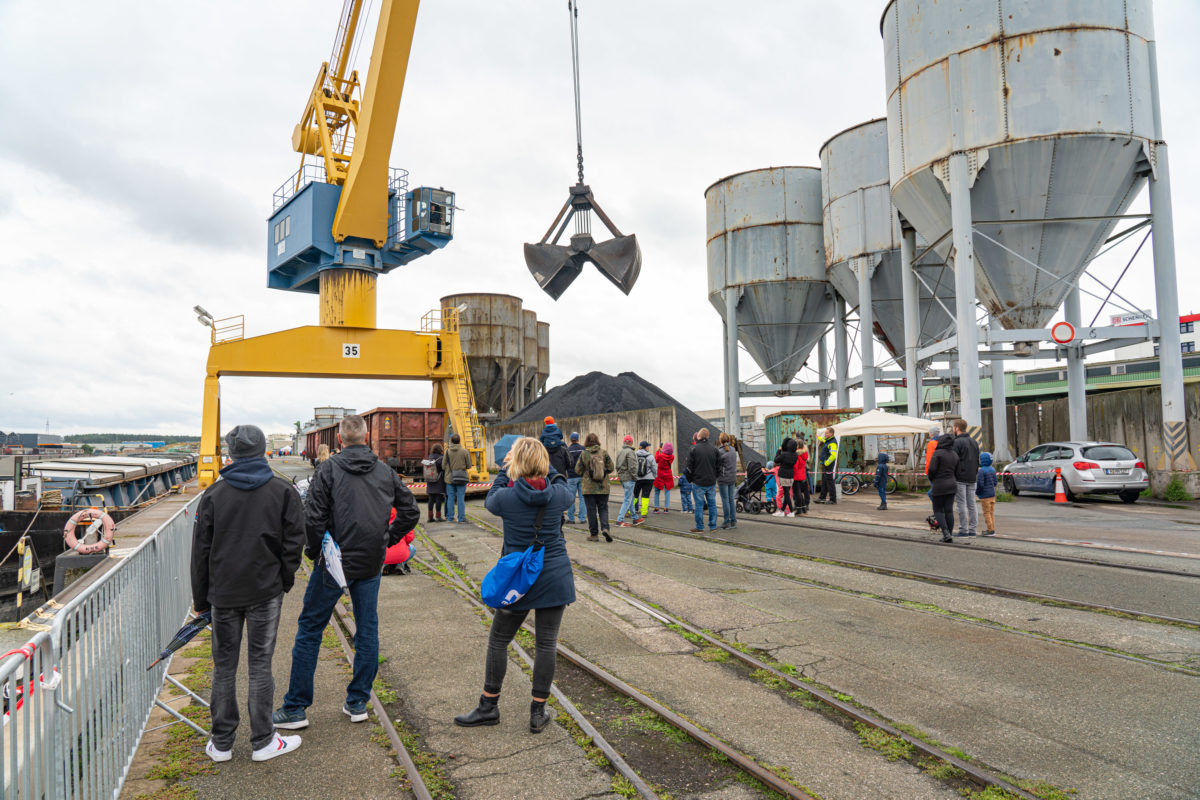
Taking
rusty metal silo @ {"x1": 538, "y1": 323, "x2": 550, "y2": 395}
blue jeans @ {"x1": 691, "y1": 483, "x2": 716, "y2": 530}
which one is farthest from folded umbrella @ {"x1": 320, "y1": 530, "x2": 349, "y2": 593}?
rusty metal silo @ {"x1": 538, "y1": 323, "x2": 550, "y2": 395}

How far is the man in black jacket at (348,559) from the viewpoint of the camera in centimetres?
446

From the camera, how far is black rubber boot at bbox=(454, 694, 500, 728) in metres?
4.49

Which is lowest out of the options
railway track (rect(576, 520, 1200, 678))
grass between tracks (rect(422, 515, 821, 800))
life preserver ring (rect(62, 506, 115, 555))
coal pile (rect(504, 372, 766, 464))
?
grass between tracks (rect(422, 515, 821, 800))

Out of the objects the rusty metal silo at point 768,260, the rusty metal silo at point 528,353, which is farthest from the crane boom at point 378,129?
the rusty metal silo at point 528,353

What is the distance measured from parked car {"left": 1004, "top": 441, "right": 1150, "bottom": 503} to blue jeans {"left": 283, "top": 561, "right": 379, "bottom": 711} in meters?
17.0

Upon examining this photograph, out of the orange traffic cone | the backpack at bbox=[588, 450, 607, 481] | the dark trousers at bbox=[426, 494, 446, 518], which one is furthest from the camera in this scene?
the orange traffic cone

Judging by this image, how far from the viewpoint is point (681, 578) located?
884cm

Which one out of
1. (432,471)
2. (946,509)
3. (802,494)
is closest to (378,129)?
(432,471)

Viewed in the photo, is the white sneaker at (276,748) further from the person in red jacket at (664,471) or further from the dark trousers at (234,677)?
the person in red jacket at (664,471)

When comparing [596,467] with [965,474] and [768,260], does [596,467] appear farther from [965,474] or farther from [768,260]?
[768,260]

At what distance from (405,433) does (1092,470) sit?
18.2 metres

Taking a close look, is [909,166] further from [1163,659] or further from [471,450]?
[1163,659]

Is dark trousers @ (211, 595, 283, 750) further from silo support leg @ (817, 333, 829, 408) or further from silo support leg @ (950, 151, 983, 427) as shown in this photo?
silo support leg @ (817, 333, 829, 408)

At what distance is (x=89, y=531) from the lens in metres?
9.85
